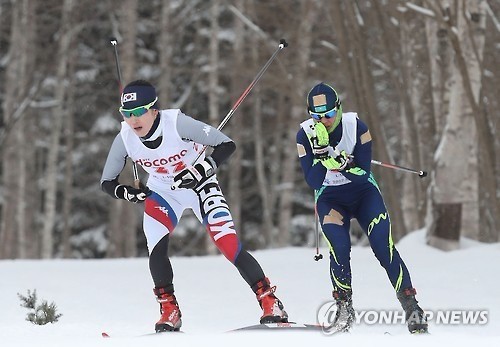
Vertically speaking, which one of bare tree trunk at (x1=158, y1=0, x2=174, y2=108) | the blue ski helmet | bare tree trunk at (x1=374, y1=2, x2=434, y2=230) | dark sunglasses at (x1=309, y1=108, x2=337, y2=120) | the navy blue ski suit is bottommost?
the navy blue ski suit

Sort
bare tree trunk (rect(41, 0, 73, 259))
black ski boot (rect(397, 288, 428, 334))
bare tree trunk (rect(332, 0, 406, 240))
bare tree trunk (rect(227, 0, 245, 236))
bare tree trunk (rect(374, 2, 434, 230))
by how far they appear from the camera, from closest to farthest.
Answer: black ski boot (rect(397, 288, 428, 334)), bare tree trunk (rect(332, 0, 406, 240)), bare tree trunk (rect(374, 2, 434, 230)), bare tree trunk (rect(227, 0, 245, 236)), bare tree trunk (rect(41, 0, 73, 259))

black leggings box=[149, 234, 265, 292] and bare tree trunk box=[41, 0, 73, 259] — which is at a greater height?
bare tree trunk box=[41, 0, 73, 259]

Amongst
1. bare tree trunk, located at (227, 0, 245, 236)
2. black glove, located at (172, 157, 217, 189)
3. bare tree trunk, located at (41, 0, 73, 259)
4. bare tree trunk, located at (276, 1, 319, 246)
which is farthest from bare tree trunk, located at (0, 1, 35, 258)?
black glove, located at (172, 157, 217, 189)

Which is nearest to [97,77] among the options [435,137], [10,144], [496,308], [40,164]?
[40,164]

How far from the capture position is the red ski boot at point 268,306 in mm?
6586

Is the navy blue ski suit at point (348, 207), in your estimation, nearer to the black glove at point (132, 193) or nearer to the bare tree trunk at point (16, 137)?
the black glove at point (132, 193)

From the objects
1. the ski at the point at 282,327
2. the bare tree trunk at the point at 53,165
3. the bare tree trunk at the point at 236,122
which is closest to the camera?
the ski at the point at 282,327

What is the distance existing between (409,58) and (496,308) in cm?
836

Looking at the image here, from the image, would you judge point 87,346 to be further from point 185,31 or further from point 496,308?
point 185,31

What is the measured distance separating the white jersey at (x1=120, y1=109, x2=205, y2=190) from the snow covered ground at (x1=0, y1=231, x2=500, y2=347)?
1.20 m

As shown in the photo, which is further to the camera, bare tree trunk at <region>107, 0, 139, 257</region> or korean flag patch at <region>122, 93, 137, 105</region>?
bare tree trunk at <region>107, 0, 139, 257</region>

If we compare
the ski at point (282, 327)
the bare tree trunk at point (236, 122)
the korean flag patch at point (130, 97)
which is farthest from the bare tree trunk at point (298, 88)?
the ski at point (282, 327)

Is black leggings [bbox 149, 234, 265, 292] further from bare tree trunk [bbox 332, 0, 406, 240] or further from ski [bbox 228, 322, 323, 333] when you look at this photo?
bare tree trunk [bbox 332, 0, 406, 240]

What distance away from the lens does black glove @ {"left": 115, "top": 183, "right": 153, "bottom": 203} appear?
6688 millimetres
